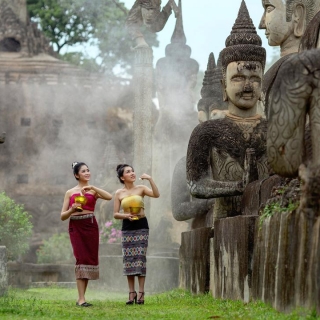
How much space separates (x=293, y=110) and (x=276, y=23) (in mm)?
3812

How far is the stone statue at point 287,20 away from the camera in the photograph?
10.1m

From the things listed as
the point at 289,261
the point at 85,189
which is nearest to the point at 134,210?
the point at 85,189

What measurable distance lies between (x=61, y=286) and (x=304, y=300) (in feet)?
45.5

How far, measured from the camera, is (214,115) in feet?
37.4

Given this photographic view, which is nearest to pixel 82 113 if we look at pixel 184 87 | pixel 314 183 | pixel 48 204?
pixel 48 204

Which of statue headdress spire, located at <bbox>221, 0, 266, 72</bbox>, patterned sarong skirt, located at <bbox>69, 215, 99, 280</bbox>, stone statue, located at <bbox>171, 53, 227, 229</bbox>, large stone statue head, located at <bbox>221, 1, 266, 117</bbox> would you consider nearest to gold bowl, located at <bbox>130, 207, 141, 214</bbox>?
patterned sarong skirt, located at <bbox>69, 215, 99, 280</bbox>

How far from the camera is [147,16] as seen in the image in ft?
61.3

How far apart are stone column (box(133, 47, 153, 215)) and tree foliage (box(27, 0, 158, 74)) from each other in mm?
22315

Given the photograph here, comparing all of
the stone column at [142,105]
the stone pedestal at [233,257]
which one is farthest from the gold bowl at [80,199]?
the stone column at [142,105]

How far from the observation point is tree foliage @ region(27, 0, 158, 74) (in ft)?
139

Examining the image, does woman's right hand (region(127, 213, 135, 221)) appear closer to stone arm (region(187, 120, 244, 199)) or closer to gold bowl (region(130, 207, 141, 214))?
gold bowl (region(130, 207, 141, 214))

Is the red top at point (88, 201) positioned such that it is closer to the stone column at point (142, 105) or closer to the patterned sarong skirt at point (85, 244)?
the patterned sarong skirt at point (85, 244)

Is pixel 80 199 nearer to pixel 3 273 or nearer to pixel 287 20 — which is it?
pixel 287 20

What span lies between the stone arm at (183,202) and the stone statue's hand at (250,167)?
224 centimetres
